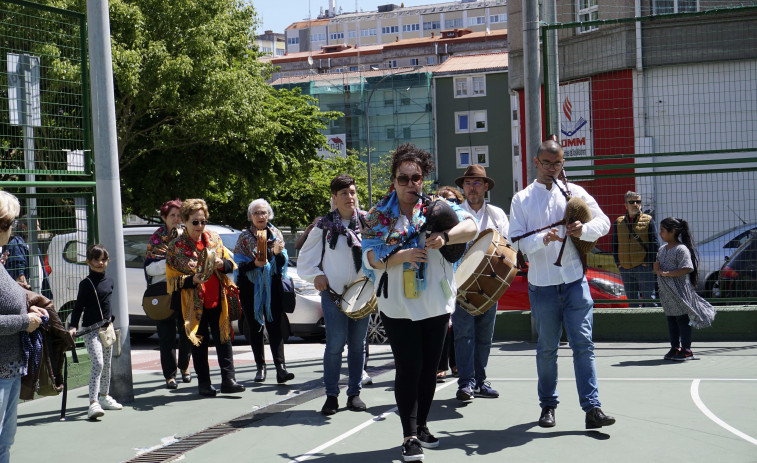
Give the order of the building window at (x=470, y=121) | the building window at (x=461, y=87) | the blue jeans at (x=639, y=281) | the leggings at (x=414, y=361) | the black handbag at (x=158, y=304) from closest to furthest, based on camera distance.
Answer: the leggings at (x=414, y=361) < the black handbag at (x=158, y=304) < the blue jeans at (x=639, y=281) < the building window at (x=470, y=121) < the building window at (x=461, y=87)

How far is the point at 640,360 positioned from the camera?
32.5ft

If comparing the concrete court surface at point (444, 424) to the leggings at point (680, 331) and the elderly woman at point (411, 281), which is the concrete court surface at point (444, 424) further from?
the elderly woman at point (411, 281)

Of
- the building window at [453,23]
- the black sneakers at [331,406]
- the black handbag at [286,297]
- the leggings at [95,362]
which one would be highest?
the building window at [453,23]

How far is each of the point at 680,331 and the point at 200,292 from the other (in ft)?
16.6

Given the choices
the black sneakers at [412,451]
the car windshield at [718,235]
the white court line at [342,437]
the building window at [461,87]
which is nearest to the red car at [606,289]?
the car windshield at [718,235]

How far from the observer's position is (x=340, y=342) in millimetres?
7758

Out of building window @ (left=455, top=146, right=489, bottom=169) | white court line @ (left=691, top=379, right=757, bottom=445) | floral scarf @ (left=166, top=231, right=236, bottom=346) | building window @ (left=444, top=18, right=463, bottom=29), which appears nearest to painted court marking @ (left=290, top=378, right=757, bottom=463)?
white court line @ (left=691, top=379, right=757, bottom=445)

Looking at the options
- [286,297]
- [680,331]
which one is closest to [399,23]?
[680,331]

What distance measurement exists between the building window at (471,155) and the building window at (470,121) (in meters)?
1.64

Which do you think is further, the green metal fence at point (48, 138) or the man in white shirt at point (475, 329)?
the green metal fence at point (48, 138)

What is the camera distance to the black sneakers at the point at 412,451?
583 cm

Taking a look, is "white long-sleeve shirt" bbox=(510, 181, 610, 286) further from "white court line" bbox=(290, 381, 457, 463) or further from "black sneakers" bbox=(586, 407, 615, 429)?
"white court line" bbox=(290, 381, 457, 463)

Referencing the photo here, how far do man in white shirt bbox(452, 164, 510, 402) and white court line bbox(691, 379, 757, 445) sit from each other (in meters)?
1.66

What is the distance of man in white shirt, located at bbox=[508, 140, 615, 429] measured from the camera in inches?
262
